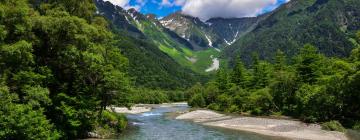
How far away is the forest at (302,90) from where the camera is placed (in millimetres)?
60594

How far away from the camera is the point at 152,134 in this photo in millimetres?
52156

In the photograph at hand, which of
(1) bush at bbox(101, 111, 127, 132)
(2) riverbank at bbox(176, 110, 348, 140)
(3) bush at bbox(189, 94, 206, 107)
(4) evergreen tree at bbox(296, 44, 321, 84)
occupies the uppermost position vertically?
(4) evergreen tree at bbox(296, 44, 321, 84)

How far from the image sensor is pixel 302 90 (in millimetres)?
73250

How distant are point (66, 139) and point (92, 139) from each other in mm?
3501

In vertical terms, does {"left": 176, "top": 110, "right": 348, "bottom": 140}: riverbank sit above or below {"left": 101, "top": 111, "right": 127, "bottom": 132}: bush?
below

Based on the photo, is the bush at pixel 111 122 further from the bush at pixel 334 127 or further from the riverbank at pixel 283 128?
the bush at pixel 334 127

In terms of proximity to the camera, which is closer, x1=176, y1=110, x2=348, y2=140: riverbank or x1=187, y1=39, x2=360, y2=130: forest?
x1=176, y1=110, x2=348, y2=140: riverbank

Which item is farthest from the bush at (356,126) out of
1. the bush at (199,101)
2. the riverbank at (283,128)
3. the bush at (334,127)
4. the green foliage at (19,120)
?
the bush at (199,101)

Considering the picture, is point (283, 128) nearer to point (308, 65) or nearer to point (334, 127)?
point (334, 127)

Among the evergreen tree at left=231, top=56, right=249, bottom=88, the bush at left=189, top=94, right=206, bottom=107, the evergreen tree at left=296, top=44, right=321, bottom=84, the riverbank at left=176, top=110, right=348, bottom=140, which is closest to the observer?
the riverbank at left=176, top=110, right=348, bottom=140

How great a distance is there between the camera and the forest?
60.6 metres

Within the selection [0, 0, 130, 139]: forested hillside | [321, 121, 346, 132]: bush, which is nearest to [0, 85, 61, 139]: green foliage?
[0, 0, 130, 139]: forested hillside

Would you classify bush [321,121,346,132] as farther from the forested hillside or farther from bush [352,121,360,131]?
the forested hillside

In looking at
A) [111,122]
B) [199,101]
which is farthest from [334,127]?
[199,101]
